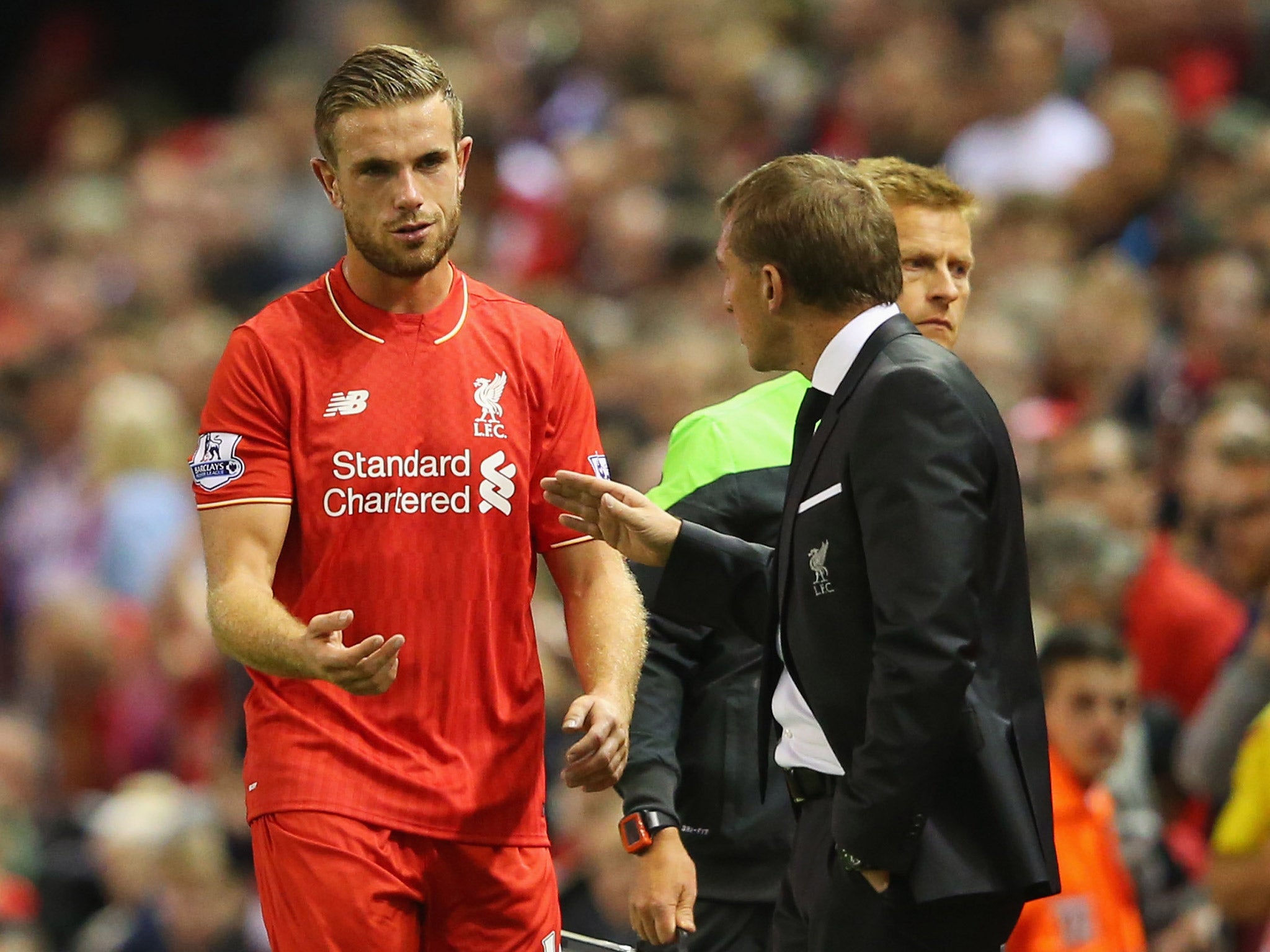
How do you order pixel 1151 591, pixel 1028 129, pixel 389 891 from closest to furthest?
pixel 389 891 → pixel 1151 591 → pixel 1028 129

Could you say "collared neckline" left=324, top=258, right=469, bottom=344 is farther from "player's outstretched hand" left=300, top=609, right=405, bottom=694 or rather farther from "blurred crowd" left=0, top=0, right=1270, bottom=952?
"blurred crowd" left=0, top=0, right=1270, bottom=952

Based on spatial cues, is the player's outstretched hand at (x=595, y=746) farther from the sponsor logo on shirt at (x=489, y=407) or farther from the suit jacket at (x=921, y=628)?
the sponsor logo on shirt at (x=489, y=407)

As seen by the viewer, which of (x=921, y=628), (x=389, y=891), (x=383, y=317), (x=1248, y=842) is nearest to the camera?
(x=921, y=628)

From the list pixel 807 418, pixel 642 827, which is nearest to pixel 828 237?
pixel 807 418

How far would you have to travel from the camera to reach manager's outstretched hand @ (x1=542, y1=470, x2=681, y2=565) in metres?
3.78

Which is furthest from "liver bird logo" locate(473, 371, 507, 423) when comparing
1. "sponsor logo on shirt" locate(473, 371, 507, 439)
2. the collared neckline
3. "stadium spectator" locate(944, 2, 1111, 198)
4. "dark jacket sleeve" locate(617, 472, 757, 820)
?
"stadium spectator" locate(944, 2, 1111, 198)

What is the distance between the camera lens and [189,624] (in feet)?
28.2

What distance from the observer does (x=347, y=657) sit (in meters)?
3.43

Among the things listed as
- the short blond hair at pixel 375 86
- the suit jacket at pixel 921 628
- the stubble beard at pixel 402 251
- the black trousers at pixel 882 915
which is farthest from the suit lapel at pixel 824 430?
the short blond hair at pixel 375 86

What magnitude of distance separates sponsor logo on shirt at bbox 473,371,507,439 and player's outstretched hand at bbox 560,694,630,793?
53 centimetres

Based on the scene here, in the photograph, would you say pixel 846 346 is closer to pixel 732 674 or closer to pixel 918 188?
pixel 918 188

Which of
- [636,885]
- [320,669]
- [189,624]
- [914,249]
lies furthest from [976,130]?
[320,669]

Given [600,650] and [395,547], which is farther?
[600,650]

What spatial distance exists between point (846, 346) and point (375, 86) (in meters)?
1.00
